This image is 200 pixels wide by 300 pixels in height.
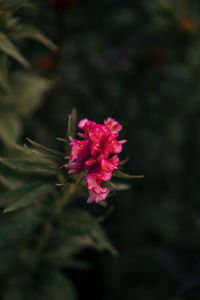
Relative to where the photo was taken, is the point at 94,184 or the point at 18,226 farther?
the point at 18,226

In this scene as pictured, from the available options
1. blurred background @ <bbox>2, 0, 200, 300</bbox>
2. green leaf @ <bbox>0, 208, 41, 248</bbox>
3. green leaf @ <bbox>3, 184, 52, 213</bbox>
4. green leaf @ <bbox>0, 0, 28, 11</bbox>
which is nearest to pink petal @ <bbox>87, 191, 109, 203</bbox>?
green leaf @ <bbox>3, 184, 52, 213</bbox>

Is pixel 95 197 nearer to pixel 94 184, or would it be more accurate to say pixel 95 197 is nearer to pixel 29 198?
pixel 94 184

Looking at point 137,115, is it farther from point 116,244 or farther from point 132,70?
point 116,244

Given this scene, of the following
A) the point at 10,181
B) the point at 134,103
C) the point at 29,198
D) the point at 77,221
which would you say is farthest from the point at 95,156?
the point at 134,103

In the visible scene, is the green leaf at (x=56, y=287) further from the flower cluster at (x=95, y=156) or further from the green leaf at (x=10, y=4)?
the green leaf at (x=10, y=4)

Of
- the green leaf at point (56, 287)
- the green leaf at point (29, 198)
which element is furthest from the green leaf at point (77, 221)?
the green leaf at point (56, 287)
